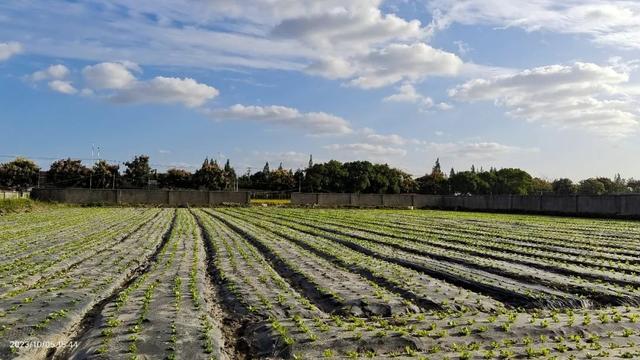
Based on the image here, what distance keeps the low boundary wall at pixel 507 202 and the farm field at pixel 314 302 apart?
3540 centimetres

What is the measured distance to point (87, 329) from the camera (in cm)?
959

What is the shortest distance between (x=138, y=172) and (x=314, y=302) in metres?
110

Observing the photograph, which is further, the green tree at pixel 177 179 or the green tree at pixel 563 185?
the green tree at pixel 563 185

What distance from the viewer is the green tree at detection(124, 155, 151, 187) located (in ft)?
375

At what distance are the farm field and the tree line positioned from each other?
88502mm

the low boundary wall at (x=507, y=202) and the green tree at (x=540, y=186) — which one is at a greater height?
the green tree at (x=540, y=186)

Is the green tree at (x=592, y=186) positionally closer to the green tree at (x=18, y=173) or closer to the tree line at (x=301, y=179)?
the tree line at (x=301, y=179)

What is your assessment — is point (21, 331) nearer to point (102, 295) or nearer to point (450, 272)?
point (102, 295)

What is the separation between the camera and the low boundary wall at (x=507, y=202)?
5276 centimetres

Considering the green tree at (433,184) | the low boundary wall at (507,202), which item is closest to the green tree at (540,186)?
the green tree at (433,184)

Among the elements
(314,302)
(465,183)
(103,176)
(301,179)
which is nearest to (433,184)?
(465,183)

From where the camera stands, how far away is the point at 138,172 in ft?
377

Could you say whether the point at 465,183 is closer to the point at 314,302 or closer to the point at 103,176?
the point at 103,176

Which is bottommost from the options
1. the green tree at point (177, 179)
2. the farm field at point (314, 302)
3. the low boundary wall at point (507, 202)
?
the farm field at point (314, 302)
